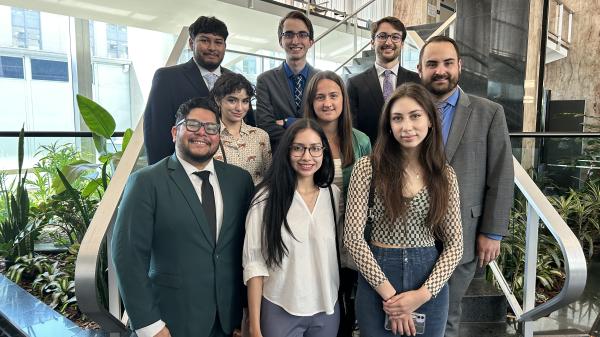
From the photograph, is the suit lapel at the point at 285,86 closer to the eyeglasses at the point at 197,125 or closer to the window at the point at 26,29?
the eyeglasses at the point at 197,125

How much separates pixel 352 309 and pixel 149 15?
649 cm

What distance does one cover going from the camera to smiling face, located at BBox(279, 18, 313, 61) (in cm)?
253

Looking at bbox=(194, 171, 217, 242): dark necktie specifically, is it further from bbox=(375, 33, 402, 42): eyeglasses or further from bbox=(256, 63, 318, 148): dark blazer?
bbox=(375, 33, 402, 42): eyeglasses

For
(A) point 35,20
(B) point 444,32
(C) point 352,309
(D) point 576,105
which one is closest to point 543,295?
(C) point 352,309

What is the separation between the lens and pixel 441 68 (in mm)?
1984

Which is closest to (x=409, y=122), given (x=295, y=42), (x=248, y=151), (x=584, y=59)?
(x=248, y=151)

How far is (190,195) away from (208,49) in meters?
1.13

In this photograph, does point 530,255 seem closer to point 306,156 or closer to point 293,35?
point 306,156

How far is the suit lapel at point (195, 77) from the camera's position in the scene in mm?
2377

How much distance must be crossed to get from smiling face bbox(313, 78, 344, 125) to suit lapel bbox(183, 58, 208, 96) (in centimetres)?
71

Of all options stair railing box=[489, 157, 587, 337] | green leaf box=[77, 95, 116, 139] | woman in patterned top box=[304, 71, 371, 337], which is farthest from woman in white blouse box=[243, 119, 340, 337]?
green leaf box=[77, 95, 116, 139]

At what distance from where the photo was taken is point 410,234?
1646mm

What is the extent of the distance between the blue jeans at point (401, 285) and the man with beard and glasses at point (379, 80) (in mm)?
984

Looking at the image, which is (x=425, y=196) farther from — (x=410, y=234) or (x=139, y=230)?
(x=139, y=230)
